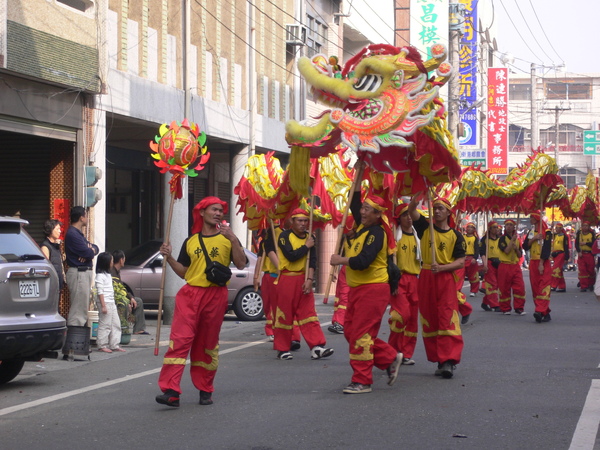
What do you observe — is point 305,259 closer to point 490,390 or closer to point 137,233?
point 490,390

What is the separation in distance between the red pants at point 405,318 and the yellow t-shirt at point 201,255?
2646 millimetres

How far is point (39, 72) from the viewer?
1527 centimetres

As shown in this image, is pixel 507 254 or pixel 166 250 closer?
pixel 166 250

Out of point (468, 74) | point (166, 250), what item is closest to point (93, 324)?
point (166, 250)

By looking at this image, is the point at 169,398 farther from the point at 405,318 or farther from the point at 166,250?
the point at 405,318

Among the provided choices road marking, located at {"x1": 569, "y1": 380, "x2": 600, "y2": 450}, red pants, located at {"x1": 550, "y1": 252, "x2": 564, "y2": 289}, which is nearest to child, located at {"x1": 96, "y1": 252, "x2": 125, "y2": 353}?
road marking, located at {"x1": 569, "y1": 380, "x2": 600, "y2": 450}

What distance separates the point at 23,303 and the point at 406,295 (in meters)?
4.16

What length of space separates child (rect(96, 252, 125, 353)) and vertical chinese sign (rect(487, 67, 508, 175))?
1428 inches

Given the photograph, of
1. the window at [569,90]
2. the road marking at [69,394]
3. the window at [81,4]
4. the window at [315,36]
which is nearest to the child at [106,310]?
the road marking at [69,394]

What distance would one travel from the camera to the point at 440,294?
35.0ft

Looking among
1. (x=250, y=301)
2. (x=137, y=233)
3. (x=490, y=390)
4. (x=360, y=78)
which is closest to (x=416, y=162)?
(x=360, y=78)

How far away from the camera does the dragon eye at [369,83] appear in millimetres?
10117

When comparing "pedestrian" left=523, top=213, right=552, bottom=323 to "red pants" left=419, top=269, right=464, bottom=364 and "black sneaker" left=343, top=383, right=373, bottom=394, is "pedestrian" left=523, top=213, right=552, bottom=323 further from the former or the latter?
"black sneaker" left=343, top=383, right=373, bottom=394

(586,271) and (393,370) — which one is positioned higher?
(586,271)
